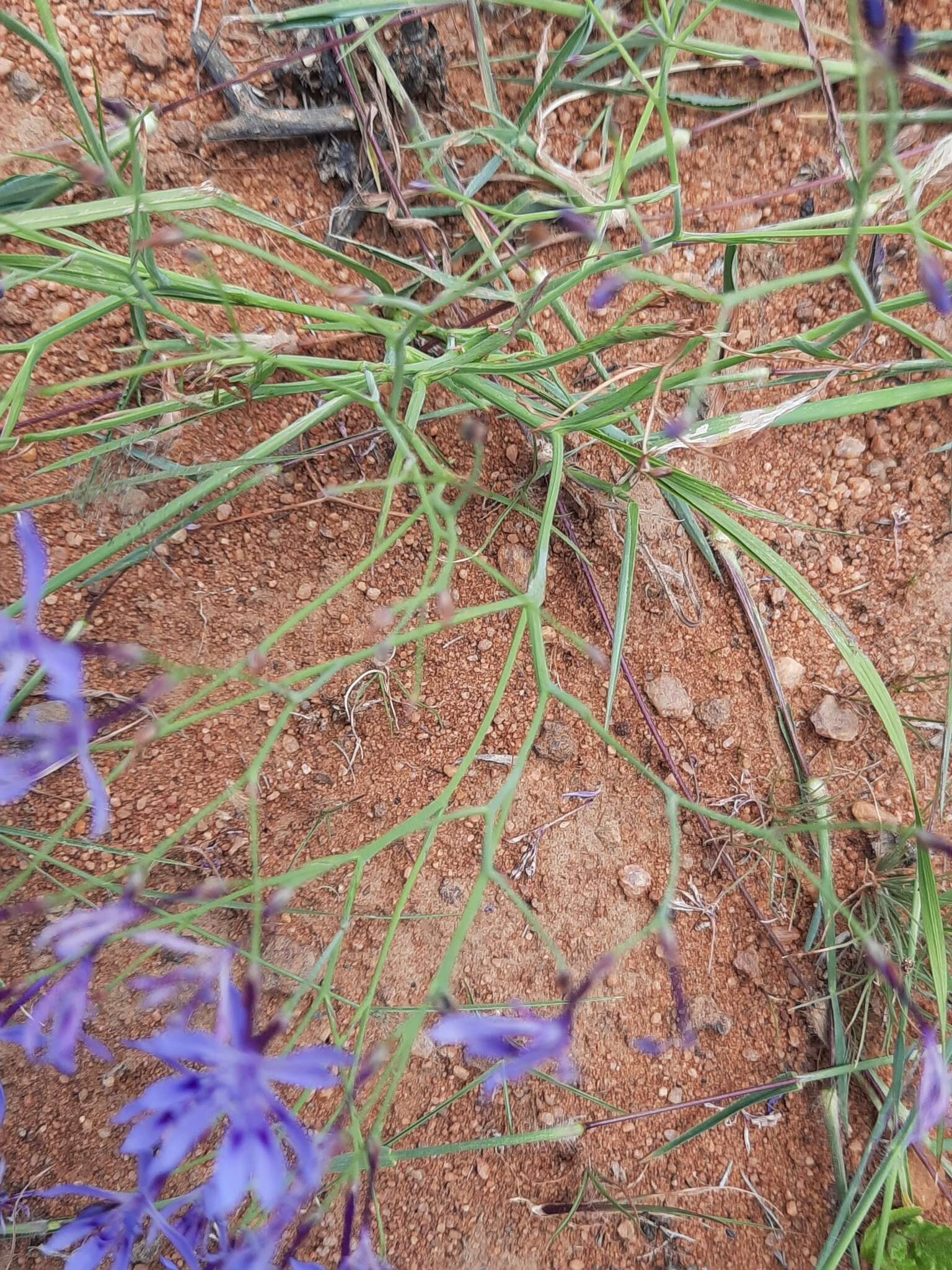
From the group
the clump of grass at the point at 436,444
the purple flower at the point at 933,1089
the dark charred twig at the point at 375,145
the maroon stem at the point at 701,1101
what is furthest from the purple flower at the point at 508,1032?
the dark charred twig at the point at 375,145

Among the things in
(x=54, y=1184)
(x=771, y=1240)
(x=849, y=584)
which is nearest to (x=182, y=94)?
(x=849, y=584)

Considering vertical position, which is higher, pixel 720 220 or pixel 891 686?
pixel 720 220

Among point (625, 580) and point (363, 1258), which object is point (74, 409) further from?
point (363, 1258)

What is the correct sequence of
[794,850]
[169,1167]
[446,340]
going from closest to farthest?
1. [169,1167]
2. [446,340]
3. [794,850]

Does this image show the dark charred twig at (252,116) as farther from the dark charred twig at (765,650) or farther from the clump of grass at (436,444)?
the dark charred twig at (765,650)

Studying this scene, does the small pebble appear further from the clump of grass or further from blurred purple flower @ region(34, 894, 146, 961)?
blurred purple flower @ region(34, 894, 146, 961)

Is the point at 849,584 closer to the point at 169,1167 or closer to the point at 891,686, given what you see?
the point at 891,686

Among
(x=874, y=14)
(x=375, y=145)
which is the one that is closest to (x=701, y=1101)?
(x=874, y=14)
